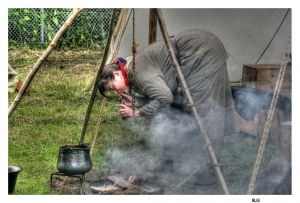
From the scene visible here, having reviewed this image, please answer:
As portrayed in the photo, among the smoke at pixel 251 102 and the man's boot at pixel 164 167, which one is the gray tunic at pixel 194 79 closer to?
the man's boot at pixel 164 167

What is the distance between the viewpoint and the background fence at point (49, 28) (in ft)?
32.9

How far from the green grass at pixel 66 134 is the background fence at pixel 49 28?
47cm

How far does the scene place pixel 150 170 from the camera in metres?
5.93

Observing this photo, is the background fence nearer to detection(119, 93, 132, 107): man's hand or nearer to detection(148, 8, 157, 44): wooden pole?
detection(148, 8, 157, 44): wooden pole

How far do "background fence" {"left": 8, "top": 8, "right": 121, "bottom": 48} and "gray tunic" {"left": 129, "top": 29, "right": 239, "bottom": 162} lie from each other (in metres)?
4.71

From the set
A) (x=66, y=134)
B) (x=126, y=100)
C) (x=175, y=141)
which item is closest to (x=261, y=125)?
(x=175, y=141)

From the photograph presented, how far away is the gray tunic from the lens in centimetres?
519

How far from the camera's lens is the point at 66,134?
7031mm

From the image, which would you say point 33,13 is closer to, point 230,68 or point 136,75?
point 230,68

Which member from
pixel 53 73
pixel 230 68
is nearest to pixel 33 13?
pixel 53 73

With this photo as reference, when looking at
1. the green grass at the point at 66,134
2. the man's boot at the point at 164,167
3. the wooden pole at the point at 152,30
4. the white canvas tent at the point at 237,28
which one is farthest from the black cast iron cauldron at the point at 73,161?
the white canvas tent at the point at 237,28

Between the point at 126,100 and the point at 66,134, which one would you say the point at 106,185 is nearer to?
the point at 126,100

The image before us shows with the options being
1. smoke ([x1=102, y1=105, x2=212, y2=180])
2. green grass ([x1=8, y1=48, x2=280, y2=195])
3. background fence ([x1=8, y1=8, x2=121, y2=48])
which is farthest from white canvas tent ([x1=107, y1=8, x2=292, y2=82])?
smoke ([x1=102, y1=105, x2=212, y2=180])

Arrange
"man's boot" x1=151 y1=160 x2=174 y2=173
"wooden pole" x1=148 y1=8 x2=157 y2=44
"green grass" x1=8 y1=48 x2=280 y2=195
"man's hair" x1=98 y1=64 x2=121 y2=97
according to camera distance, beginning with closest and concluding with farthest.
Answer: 1. "man's hair" x1=98 y1=64 x2=121 y2=97
2. "green grass" x1=8 y1=48 x2=280 y2=195
3. "man's boot" x1=151 y1=160 x2=174 y2=173
4. "wooden pole" x1=148 y1=8 x2=157 y2=44
